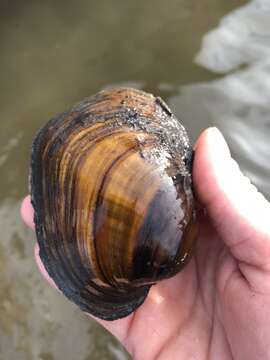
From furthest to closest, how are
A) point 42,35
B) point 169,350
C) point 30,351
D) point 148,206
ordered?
point 42,35
point 30,351
point 169,350
point 148,206

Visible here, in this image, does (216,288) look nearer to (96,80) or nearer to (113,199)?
(113,199)

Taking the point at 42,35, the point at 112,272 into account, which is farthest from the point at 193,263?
the point at 42,35

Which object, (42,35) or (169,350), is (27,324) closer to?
(169,350)

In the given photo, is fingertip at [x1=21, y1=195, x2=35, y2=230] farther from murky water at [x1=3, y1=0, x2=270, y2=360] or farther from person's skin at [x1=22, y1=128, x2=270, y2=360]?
murky water at [x1=3, y1=0, x2=270, y2=360]

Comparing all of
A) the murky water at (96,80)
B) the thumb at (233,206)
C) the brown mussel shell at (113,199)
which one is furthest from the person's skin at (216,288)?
the murky water at (96,80)

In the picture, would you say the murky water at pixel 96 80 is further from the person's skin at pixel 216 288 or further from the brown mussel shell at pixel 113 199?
the brown mussel shell at pixel 113 199

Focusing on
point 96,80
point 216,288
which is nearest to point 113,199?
point 216,288
